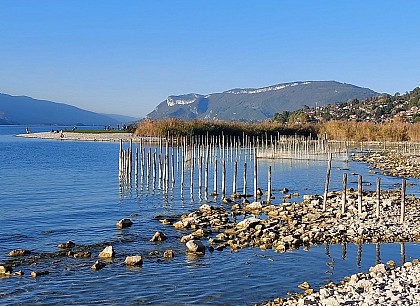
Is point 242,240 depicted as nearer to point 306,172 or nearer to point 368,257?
point 368,257

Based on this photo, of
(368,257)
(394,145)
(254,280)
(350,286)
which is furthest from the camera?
(394,145)

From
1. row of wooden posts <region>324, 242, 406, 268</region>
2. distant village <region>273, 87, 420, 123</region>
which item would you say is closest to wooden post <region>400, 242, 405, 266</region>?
row of wooden posts <region>324, 242, 406, 268</region>

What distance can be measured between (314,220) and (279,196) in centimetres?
1052

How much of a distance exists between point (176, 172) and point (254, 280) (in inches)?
1461

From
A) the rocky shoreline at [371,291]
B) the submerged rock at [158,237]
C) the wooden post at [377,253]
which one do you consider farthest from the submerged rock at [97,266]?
the wooden post at [377,253]

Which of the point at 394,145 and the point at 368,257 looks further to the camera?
the point at 394,145

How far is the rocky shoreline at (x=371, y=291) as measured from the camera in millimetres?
12031

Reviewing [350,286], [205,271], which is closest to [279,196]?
[205,271]

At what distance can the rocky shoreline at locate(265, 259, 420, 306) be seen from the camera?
1203 centimetres

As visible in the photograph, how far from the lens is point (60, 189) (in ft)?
124

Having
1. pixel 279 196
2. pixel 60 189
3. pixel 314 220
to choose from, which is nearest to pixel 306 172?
pixel 279 196

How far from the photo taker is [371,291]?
42.3 feet

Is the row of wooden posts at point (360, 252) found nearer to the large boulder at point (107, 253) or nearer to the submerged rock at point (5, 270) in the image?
the large boulder at point (107, 253)

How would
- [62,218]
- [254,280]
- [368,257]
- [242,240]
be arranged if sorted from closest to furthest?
[254,280]
[368,257]
[242,240]
[62,218]
